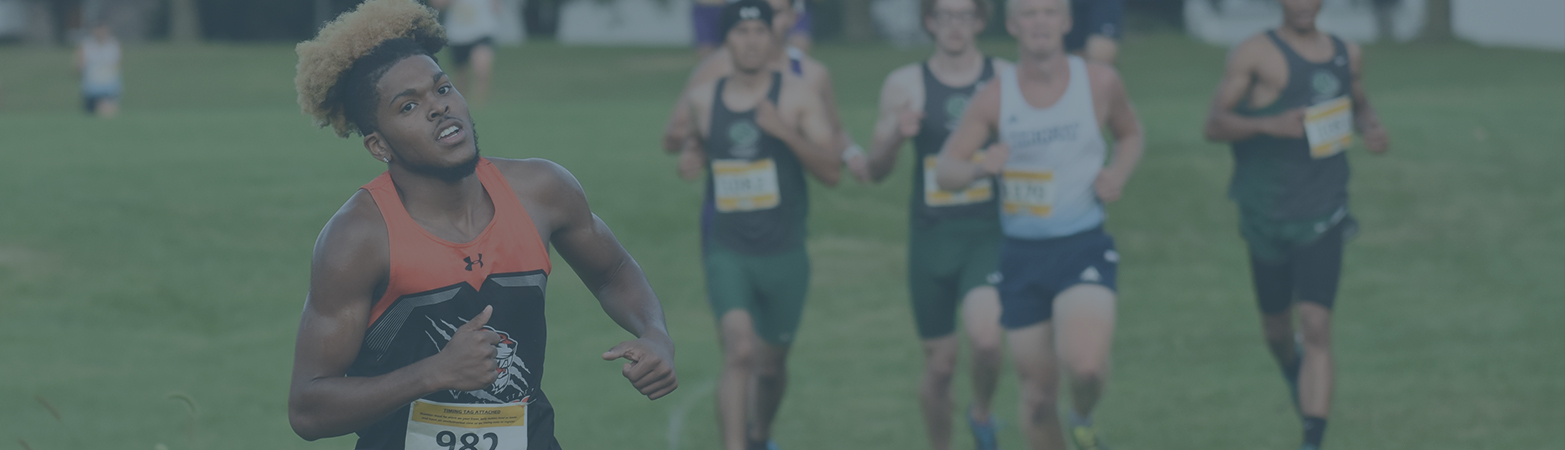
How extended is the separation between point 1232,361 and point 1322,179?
2524 mm

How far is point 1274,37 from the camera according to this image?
24.3 feet

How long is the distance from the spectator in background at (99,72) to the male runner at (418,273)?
2030 cm

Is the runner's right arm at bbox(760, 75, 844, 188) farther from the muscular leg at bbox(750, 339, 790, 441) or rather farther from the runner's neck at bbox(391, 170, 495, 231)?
the runner's neck at bbox(391, 170, 495, 231)

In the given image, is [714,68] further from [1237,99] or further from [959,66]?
[1237,99]

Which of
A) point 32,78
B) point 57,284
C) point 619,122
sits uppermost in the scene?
point 57,284

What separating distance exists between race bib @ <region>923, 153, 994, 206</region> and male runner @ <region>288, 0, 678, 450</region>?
3.67 m

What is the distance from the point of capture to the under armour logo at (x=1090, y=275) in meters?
6.35

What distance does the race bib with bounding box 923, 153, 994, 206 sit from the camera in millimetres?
7227

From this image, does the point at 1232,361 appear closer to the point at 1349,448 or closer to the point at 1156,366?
the point at 1156,366

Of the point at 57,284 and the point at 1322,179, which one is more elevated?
the point at 1322,179

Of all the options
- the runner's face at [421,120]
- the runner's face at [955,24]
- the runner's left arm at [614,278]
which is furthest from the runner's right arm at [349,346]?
the runner's face at [955,24]

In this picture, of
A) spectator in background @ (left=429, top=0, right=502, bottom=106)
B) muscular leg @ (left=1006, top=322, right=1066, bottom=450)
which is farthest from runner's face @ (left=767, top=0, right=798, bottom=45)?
spectator in background @ (left=429, top=0, right=502, bottom=106)

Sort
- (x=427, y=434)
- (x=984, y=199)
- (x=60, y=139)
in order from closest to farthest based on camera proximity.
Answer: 1. (x=427, y=434)
2. (x=984, y=199)
3. (x=60, y=139)

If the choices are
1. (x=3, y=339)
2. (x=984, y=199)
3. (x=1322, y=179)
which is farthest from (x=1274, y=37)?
(x=3, y=339)
